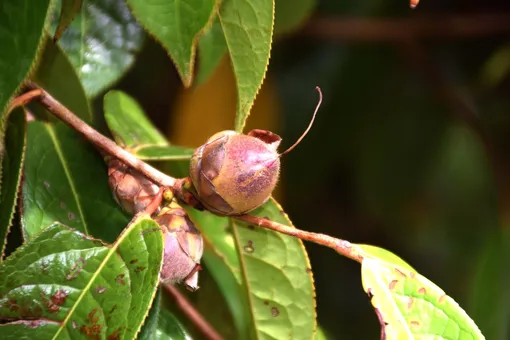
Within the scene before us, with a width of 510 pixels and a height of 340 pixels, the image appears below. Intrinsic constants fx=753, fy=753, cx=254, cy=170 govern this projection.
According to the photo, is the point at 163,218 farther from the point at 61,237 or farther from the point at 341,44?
the point at 341,44

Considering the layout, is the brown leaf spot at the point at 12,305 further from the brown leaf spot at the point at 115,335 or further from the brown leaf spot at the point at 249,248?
the brown leaf spot at the point at 249,248

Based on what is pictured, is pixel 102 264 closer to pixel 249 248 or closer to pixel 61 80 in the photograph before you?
pixel 249 248

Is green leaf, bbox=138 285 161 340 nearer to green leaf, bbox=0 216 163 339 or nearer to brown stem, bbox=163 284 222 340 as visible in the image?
green leaf, bbox=0 216 163 339

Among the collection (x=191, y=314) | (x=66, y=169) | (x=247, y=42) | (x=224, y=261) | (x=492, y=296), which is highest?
(x=247, y=42)

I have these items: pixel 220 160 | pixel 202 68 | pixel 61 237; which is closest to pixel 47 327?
pixel 61 237

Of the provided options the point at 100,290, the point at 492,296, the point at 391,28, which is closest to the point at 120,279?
the point at 100,290
